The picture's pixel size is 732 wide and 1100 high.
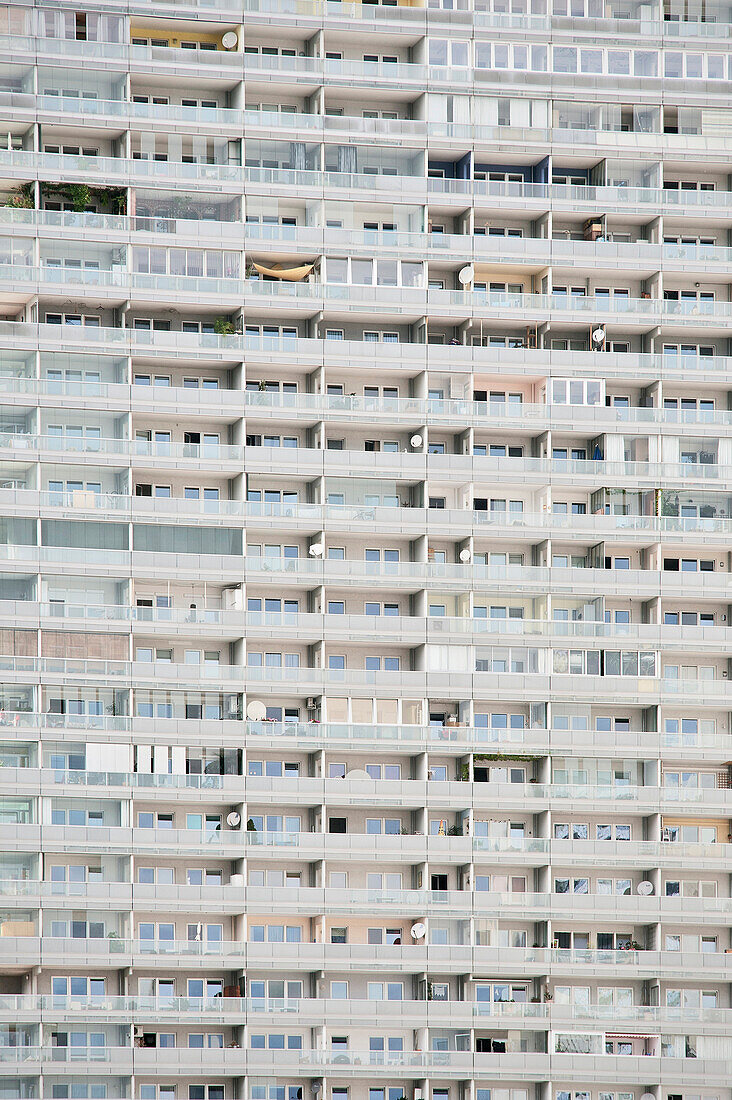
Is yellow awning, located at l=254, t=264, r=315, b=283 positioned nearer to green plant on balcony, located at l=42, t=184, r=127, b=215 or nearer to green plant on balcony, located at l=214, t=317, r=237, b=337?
green plant on balcony, located at l=214, t=317, r=237, b=337

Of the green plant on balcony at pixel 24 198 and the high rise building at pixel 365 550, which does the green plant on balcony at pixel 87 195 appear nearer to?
the high rise building at pixel 365 550

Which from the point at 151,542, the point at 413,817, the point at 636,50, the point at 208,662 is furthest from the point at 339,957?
the point at 636,50

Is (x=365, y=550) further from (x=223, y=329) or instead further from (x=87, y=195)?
(x=87, y=195)

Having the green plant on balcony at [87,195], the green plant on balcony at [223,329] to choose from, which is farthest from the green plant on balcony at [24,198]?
the green plant on balcony at [223,329]

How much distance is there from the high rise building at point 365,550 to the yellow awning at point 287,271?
0.33 metres

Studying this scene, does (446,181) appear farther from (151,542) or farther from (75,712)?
(75,712)

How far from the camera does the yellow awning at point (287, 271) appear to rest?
96188 mm

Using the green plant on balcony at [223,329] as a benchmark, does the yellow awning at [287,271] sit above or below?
above

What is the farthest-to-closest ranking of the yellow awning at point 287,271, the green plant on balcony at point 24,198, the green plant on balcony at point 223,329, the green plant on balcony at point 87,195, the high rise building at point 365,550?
the yellow awning at point 287,271 → the green plant on balcony at point 223,329 → the green plant on balcony at point 87,195 → the green plant on balcony at point 24,198 → the high rise building at point 365,550

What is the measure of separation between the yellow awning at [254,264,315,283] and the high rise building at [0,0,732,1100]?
333 mm

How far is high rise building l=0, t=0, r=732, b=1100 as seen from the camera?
3568 inches

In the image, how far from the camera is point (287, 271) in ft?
316

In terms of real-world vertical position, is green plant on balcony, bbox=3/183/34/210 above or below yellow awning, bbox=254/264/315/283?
above

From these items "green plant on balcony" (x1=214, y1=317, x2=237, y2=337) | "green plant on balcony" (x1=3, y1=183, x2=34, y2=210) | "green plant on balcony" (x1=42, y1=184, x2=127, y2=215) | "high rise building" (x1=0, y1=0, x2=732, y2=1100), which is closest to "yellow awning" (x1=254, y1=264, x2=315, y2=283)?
"high rise building" (x1=0, y1=0, x2=732, y2=1100)
